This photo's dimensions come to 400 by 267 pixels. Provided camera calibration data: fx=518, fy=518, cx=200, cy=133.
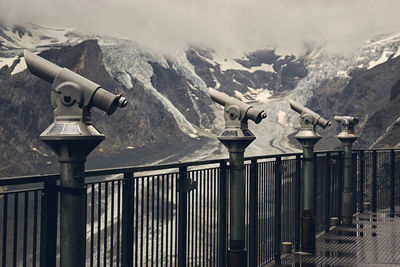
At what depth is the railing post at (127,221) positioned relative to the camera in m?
4.74

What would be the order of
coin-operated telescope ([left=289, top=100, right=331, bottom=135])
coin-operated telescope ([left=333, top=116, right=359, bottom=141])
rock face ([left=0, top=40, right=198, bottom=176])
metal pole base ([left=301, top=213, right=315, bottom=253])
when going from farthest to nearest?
1. rock face ([left=0, top=40, right=198, bottom=176])
2. coin-operated telescope ([left=333, top=116, right=359, bottom=141])
3. coin-operated telescope ([left=289, top=100, right=331, bottom=135])
4. metal pole base ([left=301, top=213, right=315, bottom=253])

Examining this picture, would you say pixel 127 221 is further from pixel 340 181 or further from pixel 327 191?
pixel 340 181

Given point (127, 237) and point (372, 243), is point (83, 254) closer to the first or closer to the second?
point (127, 237)

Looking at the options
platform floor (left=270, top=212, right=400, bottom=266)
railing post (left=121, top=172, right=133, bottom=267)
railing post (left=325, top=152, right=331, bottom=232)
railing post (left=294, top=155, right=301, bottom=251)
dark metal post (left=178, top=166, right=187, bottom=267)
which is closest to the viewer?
railing post (left=121, top=172, right=133, bottom=267)

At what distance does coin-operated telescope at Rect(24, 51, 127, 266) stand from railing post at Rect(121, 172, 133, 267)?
1063 millimetres

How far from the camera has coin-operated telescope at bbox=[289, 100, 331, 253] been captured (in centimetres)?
877

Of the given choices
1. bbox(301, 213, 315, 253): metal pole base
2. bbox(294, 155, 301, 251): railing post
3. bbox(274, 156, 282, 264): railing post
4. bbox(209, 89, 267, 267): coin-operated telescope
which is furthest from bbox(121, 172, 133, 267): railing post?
bbox(294, 155, 301, 251): railing post

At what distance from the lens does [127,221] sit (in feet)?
15.6

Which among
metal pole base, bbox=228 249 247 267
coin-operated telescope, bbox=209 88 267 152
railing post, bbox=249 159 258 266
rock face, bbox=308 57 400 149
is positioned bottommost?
metal pole base, bbox=228 249 247 267

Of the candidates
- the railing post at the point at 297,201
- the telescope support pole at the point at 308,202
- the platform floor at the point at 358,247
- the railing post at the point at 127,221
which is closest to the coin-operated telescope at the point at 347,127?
the platform floor at the point at 358,247

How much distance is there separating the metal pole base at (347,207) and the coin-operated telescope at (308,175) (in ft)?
8.11

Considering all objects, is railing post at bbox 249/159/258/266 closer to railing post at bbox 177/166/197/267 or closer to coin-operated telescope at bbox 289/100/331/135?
railing post at bbox 177/166/197/267

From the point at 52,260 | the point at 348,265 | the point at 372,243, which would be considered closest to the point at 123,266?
the point at 52,260

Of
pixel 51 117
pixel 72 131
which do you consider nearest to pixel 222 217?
pixel 72 131
